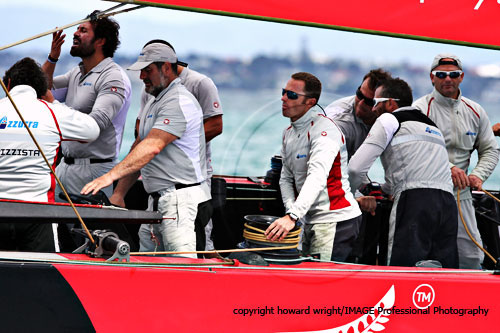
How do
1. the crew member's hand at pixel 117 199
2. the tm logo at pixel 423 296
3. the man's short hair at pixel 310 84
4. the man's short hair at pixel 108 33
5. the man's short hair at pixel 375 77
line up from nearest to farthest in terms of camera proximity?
the tm logo at pixel 423 296 → the man's short hair at pixel 310 84 → the crew member's hand at pixel 117 199 → the man's short hair at pixel 108 33 → the man's short hair at pixel 375 77

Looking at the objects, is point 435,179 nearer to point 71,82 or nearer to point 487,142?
point 487,142

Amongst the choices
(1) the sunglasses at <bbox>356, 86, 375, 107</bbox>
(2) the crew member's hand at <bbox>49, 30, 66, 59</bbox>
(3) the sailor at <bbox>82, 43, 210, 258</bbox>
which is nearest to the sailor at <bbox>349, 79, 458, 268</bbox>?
(1) the sunglasses at <bbox>356, 86, 375, 107</bbox>

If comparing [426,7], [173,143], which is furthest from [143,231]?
[426,7]

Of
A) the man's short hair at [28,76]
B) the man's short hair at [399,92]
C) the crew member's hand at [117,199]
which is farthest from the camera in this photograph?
the man's short hair at [399,92]

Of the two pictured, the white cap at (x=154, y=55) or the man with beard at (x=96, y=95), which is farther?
the man with beard at (x=96, y=95)

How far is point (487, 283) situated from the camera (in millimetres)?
2592

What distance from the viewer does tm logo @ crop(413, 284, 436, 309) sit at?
2.50m

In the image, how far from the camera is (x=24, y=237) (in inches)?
109

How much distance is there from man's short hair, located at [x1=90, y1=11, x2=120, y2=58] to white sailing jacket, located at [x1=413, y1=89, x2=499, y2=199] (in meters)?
1.55

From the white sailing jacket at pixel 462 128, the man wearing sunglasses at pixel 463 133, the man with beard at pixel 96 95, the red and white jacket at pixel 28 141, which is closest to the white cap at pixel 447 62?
the man wearing sunglasses at pixel 463 133

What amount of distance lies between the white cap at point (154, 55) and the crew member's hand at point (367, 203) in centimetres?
111

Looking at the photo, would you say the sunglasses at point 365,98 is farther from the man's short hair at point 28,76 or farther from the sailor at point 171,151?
the man's short hair at point 28,76

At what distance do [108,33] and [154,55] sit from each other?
554 mm

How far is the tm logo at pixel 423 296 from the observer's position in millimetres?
2502
